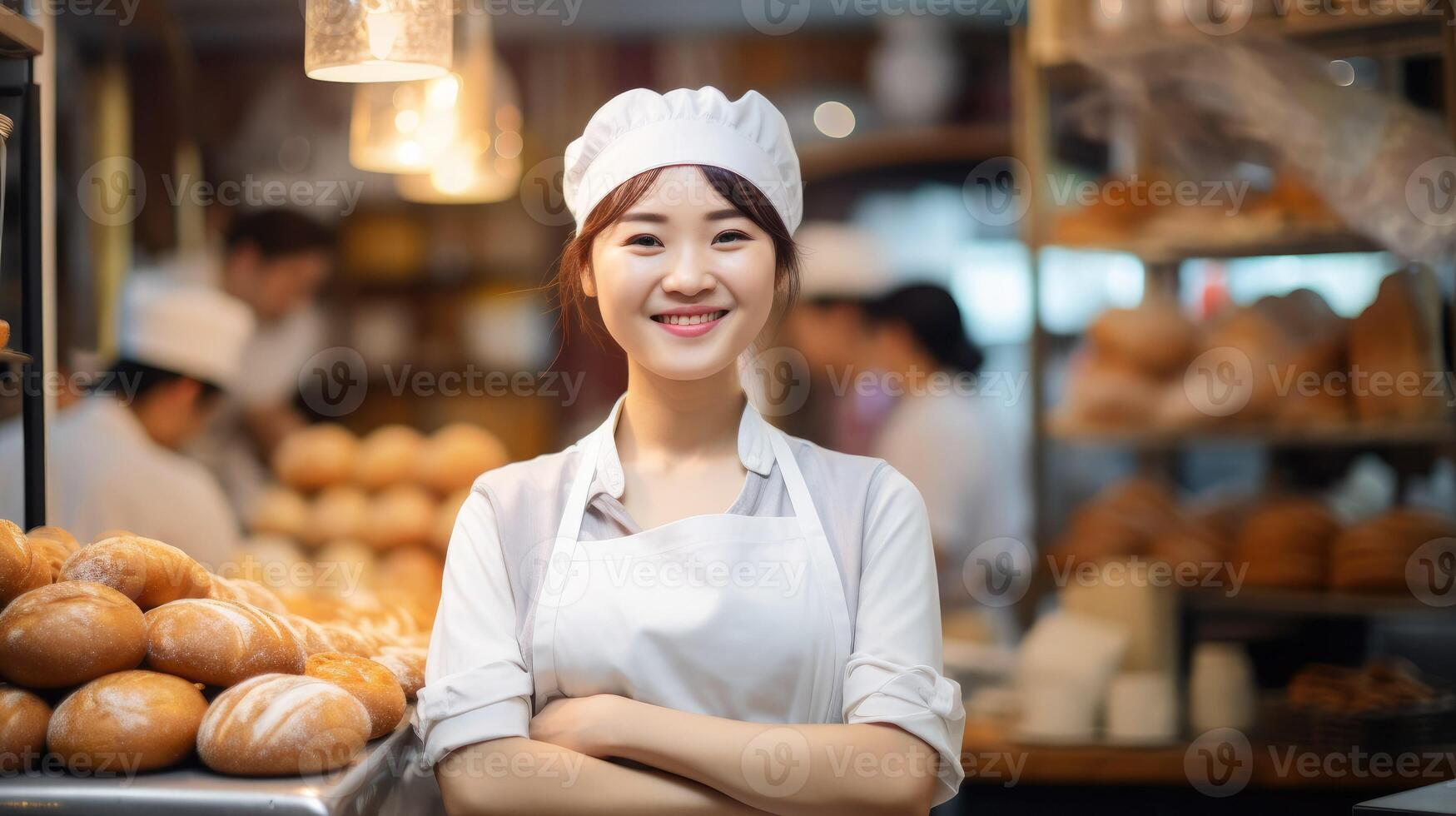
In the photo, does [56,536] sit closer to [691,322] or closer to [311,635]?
[311,635]

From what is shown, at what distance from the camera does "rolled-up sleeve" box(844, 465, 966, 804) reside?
1.30 m

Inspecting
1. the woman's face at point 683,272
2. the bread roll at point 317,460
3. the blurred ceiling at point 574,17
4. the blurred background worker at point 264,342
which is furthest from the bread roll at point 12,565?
the blurred ceiling at point 574,17

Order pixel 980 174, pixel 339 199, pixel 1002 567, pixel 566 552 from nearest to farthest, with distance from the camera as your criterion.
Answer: pixel 566 552 → pixel 1002 567 → pixel 980 174 → pixel 339 199

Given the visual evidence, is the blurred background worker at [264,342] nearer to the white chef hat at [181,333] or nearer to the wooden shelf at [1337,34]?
the white chef hat at [181,333]

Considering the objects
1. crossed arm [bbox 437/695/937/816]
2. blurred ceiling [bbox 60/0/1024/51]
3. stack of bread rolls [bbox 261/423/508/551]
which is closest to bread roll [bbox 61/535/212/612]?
crossed arm [bbox 437/695/937/816]

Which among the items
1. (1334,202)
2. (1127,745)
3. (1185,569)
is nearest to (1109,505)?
(1185,569)

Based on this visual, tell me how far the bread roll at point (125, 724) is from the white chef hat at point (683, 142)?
2.16 ft

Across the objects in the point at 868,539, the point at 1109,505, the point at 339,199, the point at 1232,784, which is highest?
the point at 339,199

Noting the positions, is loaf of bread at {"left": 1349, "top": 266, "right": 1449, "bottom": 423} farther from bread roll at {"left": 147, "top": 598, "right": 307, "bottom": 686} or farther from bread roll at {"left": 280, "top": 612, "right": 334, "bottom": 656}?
bread roll at {"left": 147, "top": 598, "right": 307, "bottom": 686}

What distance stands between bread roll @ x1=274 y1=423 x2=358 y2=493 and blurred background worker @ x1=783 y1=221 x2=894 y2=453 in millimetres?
1328

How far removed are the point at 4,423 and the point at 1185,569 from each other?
8.13 feet

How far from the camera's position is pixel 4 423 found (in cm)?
169

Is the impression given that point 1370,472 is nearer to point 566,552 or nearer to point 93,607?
point 566,552

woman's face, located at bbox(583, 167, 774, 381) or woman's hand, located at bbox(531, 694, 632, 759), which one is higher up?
woman's face, located at bbox(583, 167, 774, 381)
